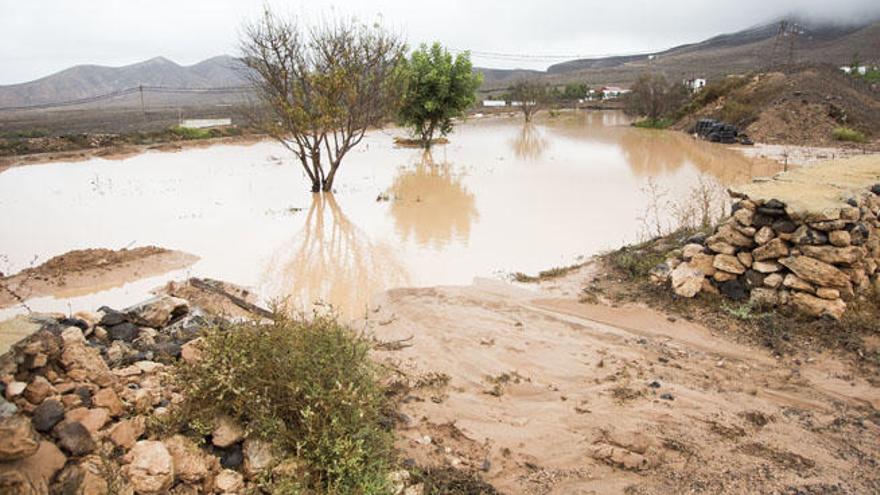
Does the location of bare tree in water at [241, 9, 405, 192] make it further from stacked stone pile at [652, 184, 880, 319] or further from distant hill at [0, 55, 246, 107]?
distant hill at [0, 55, 246, 107]

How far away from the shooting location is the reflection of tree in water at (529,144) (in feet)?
84.7

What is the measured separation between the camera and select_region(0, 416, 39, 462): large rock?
279 cm

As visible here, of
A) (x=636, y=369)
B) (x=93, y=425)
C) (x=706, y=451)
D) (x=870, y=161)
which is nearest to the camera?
(x=93, y=425)

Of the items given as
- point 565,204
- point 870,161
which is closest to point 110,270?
point 565,204

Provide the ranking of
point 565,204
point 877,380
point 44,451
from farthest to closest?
point 565,204, point 877,380, point 44,451

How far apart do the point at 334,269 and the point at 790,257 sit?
7.09m

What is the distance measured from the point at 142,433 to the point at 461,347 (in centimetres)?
345

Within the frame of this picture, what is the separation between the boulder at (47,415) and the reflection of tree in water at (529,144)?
22.7m

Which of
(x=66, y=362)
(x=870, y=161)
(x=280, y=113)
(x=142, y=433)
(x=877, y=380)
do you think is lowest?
(x=877, y=380)

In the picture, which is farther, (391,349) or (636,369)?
(391,349)

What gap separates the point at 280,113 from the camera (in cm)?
1537

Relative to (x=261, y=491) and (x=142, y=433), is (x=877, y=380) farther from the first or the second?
(x=142, y=433)

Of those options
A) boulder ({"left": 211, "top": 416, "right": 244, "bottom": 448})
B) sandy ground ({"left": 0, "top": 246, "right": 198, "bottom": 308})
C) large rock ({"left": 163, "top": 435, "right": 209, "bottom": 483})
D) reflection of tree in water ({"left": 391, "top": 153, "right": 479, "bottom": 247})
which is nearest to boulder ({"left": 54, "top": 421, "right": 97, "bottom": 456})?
large rock ({"left": 163, "top": 435, "right": 209, "bottom": 483})

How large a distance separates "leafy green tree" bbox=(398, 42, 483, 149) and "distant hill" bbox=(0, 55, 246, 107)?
336 ft
